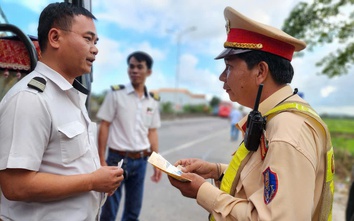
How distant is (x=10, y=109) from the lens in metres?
1.12

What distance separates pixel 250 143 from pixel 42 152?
0.88 meters

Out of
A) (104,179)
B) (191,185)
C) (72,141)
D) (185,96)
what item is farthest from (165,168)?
(185,96)

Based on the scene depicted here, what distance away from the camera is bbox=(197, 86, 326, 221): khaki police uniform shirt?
100cm

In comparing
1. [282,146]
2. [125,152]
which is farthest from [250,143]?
[125,152]

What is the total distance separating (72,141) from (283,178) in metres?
0.90

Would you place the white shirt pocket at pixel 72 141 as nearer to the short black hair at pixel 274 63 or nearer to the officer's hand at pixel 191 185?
the officer's hand at pixel 191 185

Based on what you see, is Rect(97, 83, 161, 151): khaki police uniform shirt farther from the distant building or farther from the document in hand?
the distant building

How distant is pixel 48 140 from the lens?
1203 millimetres

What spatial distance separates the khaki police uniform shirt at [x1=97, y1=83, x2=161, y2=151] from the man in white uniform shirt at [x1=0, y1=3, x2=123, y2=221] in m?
1.29

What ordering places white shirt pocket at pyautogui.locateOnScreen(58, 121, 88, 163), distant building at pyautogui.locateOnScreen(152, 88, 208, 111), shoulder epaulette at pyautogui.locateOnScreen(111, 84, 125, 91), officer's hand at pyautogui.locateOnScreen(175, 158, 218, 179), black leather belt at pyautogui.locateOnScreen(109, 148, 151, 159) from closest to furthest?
white shirt pocket at pyautogui.locateOnScreen(58, 121, 88, 163) < officer's hand at pyautogui.locateOnScreen(175, 158, 218, 179) < black leather belt at pyautogui.locateOnScreen(109, 148, 151, 159) < shoulder epaulette at pyautogui.locateOnScreen(111, 84, 125, 91) < distant building at pyautogui.locateOnScreen(152, 88, 208, 111)

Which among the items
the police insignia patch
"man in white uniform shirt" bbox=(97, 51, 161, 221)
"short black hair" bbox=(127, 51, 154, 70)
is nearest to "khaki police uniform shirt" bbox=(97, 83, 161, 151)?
"man in white uniform shirt" bbox=(97, 51, 161, 221)

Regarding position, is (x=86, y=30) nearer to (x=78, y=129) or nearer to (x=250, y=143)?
(x=78, y=129)

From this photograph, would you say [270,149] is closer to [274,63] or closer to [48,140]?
[274,63]

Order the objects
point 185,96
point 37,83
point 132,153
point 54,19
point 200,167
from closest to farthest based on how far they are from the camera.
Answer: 1. point 37,83
2. point 54,19
3. point 200,167
4. point 132,153
5. point 185,96
